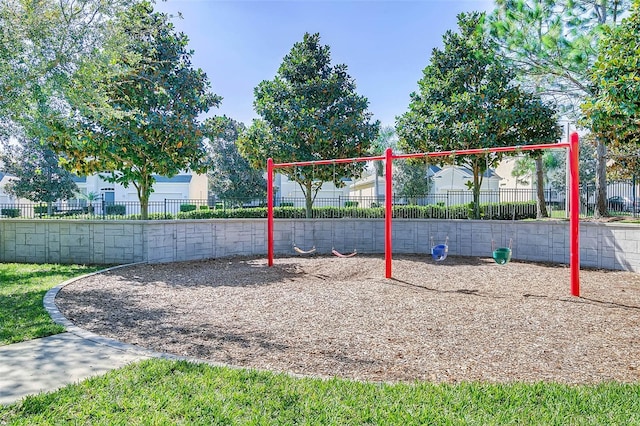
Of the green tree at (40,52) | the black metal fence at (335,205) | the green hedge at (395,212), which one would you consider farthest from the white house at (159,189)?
the green tree at (40,52)

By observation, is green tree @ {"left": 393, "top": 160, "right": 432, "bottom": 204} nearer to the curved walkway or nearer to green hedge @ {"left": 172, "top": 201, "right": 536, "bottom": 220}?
green hedge @ {"left": 172, "top": 201, "right": 536, "bottom": 220}

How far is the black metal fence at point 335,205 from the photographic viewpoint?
11297 millimetres

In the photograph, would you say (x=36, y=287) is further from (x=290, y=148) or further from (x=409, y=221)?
(x=409, y=221)

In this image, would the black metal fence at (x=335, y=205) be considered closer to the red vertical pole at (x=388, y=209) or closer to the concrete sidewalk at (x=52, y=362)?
the red vertical pole at (x=388, y=209)

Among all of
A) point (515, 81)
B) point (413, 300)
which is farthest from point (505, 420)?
point (515, 81)

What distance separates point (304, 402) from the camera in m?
3.04

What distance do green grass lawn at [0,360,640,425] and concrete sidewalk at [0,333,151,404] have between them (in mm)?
232

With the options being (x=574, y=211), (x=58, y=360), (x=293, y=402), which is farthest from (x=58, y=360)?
(x=574, y=211)

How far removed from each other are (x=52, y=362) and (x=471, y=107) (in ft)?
39.5

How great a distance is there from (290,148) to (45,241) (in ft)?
24.0

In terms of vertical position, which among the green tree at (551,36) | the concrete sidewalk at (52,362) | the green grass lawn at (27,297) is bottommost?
the concrete sidewalk at (52,362)

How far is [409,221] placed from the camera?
12594mm

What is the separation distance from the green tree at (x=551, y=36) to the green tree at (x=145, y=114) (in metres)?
8.61

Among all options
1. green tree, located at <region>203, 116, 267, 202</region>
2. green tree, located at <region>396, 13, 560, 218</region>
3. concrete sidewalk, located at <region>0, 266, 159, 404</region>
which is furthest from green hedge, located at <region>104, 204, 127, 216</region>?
green tree, located at <region>203, 116, 267, 202</region>
